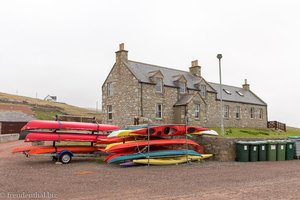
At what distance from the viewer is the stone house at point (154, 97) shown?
2912cm

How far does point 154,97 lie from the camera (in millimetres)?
29938

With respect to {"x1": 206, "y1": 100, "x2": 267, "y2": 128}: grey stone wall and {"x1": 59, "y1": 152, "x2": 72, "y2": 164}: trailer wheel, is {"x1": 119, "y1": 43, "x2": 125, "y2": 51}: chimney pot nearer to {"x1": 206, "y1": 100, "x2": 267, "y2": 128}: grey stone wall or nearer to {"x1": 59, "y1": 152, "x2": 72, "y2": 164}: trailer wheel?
{"x1": 206, "y1": 100, "x2": 267, "y2": 128}: grey stone wall

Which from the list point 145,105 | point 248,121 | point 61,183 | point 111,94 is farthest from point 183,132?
point 248,121

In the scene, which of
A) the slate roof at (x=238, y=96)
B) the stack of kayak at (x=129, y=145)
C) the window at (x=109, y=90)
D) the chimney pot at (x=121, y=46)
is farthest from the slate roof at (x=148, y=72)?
the stack of kayak at (x=129, y=145)

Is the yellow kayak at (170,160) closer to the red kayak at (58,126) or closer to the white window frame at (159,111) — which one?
the red kayak at (58,126)

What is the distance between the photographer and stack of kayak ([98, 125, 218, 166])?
14.1 m

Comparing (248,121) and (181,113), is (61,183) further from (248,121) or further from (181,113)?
(248,121)

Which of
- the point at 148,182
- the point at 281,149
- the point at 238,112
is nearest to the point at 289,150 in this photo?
the point at 281,149

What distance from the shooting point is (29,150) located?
1495 centimetres

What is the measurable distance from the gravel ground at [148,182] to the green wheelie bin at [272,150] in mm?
3387

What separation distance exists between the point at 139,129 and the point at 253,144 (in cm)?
639

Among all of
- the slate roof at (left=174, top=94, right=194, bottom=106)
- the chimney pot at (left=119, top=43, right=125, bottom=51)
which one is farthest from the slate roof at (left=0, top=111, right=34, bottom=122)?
the slate roof at (left=174, top=94, right=194, bottom=106)

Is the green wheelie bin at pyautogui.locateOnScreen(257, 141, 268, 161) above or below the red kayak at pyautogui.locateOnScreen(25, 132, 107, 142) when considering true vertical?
below

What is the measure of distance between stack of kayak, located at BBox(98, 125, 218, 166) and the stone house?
37.7ft
